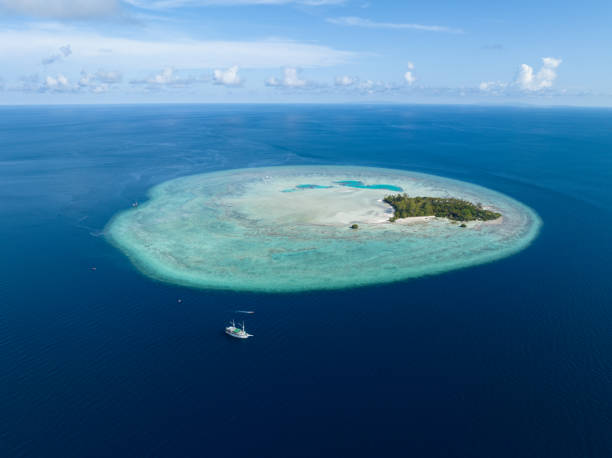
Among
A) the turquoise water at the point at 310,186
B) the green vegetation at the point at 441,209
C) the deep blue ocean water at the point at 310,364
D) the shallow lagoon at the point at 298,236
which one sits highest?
the green vegetation at the point at 441,209

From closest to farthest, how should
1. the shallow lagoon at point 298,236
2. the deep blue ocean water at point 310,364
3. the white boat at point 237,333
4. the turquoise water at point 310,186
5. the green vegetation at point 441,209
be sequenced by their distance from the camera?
the deep blue ocean water at point 310,364, the white boat at point 237,333, the shallow lagoon at point 298,236, the green vegetation at point 441,209, the turquoise water at point 310,186

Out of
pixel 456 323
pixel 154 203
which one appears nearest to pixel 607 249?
pixel 456 323

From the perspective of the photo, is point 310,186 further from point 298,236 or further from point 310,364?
point 310,364

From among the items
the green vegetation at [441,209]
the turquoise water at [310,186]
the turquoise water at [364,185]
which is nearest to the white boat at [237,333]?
the green vegetation at [441,209]

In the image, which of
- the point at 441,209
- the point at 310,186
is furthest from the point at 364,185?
the point at 441,209

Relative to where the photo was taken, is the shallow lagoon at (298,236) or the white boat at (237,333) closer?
the white boat at (237,333)

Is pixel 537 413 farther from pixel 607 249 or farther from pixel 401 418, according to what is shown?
pixel 607 249

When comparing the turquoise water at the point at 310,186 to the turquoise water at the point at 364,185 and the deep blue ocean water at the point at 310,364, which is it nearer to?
the turquoise water at the point at 364,185
